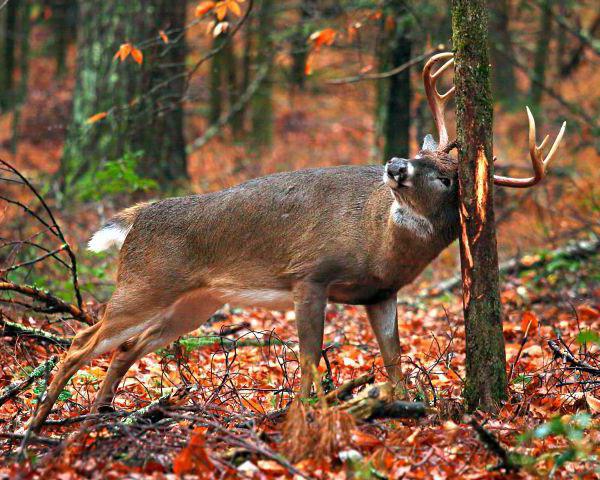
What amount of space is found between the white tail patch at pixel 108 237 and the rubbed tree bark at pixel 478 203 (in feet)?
8.34

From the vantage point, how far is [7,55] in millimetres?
23094

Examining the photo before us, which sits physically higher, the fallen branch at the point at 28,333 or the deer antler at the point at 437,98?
the deer antler at the point at 437,98

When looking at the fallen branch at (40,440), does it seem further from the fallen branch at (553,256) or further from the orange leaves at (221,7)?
the fallen branch at (553,256)

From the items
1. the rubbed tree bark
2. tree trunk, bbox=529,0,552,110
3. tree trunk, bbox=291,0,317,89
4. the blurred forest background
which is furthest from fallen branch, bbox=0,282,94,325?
tree trunk, bbox=529,0,552,110

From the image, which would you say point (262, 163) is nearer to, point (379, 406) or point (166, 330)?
point (166, 330)

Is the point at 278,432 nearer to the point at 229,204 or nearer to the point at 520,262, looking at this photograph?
the point at 229,204

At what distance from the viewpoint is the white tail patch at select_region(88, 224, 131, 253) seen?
6234mm

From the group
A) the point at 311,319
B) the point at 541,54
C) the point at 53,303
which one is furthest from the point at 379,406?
the point at 541,54

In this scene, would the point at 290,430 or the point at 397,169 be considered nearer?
the point at 290,430

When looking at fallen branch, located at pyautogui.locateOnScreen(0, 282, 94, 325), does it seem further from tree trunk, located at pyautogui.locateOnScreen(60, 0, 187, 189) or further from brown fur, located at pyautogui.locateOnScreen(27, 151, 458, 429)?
tree trunk, located at pyautogui.locateOnScreen(60, 0, 187, 189)

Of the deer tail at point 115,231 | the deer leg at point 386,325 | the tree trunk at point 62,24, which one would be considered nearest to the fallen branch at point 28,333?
the deer tail at point 115,231

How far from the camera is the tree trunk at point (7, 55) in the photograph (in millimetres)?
21925

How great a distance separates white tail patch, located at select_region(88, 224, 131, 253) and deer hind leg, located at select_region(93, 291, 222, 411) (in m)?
0.65

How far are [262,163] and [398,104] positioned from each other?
6.50m
